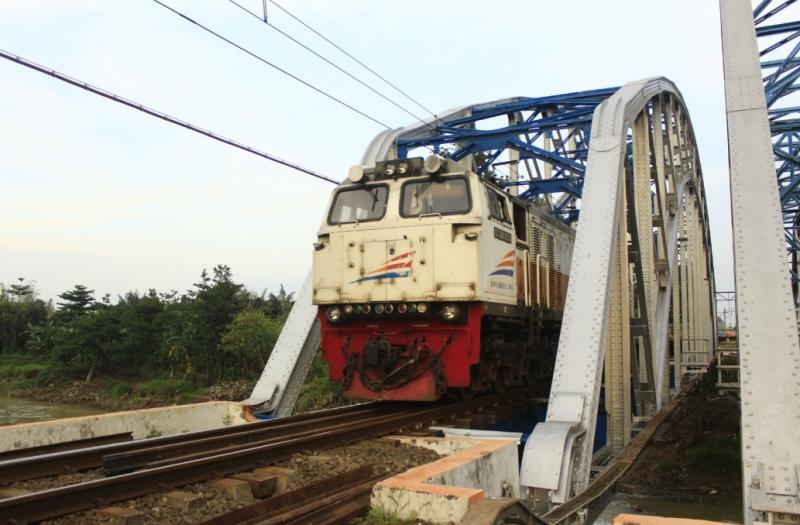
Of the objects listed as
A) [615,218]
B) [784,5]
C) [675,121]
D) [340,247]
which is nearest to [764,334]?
[615,218]

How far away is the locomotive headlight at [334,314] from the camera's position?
9383 mm

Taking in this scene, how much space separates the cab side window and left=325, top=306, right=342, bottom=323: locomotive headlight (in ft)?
8.47

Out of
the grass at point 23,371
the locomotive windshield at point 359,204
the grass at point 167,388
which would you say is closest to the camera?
the locomotive windshield at point 359,204

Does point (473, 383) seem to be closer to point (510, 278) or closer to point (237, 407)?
point (510, 278)

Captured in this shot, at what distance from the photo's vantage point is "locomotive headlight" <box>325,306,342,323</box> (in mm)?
9383

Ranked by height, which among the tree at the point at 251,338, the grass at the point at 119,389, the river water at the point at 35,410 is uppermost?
the tree at the point at 251,338

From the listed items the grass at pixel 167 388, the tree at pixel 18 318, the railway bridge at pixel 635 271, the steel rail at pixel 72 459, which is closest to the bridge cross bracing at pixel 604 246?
the railway bridge at pixel 635 271

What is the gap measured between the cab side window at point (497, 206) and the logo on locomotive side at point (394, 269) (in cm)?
137

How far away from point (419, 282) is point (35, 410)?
23.5 meters

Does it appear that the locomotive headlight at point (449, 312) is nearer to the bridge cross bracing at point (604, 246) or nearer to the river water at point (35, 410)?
the bridge cross bracing at point (604, 246)

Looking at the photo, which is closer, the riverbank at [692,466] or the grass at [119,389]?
the riverbank at [692,466]

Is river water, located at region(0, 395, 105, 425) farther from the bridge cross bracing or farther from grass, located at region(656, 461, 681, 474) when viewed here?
grass, located at region(656, 461, 681, 474)

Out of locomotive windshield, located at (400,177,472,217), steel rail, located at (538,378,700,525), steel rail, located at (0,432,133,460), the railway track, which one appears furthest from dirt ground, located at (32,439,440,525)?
locomotive windshield, located at (400,177,472,217)

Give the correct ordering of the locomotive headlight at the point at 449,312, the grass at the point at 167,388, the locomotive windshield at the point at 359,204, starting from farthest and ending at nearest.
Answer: the grass at the point at 167,388, the locomotive windshield at the point at 359,204, the locomotive headlight at the point at 449,312
